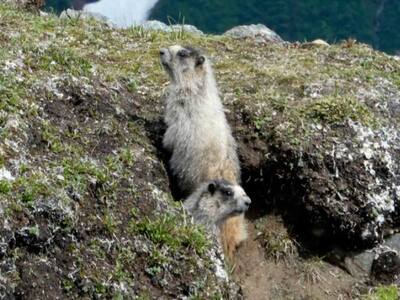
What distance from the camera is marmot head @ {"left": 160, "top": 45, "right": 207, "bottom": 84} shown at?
11297 mm

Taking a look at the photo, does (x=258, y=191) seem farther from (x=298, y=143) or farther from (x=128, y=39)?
(x=128, y=39)

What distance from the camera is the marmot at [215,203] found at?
33.2 ft

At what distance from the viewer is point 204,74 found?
11.4 metres

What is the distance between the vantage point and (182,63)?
37.3ft

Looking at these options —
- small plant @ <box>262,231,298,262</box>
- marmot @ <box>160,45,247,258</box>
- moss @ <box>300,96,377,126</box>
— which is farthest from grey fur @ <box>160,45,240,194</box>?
moss @ <box>300,96,377,126</box>

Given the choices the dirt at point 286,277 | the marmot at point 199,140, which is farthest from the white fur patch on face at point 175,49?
the dirt at point 286,277

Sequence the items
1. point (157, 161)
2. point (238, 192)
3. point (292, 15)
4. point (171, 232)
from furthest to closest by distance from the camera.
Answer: point (292, 15) → point (157, 161) → point (238, 192) → point (171, 232)

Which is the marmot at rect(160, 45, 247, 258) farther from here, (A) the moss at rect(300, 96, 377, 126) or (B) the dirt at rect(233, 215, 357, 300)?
(A) the moss at rect(300, 96, 377, 126)

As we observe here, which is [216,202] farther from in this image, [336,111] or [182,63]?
[336,111]

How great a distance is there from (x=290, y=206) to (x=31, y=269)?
13.8 feet

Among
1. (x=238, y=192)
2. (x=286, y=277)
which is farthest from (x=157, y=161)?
(x=286, y=277)

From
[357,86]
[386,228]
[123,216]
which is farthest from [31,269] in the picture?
[357,86]

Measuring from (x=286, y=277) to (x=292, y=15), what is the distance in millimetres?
17873

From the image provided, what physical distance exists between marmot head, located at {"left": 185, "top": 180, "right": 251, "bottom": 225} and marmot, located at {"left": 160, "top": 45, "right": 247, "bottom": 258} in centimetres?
39
